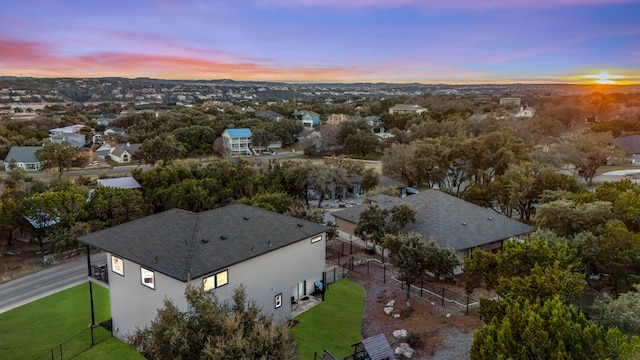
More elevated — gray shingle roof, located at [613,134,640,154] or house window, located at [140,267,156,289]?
gray shingle roof, located at [613,134,640,154]

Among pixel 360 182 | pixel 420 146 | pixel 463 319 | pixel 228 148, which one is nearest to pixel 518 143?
pixel 420 146

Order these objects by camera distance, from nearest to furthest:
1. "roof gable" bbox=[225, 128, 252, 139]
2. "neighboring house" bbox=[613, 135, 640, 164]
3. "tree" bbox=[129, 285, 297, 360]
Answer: "tree" bbox=[129, 285, 297, 360] < "neighboring house" bbox=[613, 135, 640, 164] < "roof gable" bbox=[225, 128, 252, 139]

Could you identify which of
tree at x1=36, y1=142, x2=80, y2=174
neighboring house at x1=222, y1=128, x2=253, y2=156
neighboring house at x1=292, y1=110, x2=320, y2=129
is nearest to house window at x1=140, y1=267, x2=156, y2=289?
tree at x1=36, y1=142, x2=80, y2=174

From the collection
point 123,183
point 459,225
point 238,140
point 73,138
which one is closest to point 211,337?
point 459,225

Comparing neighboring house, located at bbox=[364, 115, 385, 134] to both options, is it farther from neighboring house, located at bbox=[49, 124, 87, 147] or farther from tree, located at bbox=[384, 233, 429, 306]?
tree, located at bbox=[384, 233, 429, 306]

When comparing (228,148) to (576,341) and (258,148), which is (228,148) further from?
(576,341)

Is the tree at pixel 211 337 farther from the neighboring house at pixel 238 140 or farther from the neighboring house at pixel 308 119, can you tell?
the neighboring house at pixel 308 119

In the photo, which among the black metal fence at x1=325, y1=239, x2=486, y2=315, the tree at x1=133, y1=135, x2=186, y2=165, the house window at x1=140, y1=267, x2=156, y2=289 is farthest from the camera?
the tree at x1=133, y1=135, x2=186, y2=165
